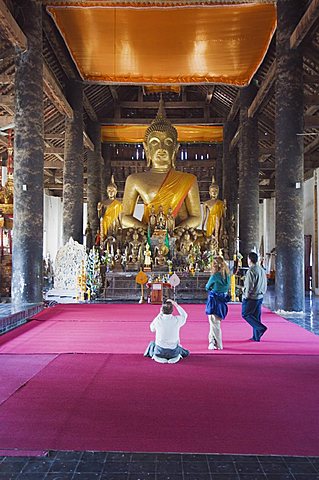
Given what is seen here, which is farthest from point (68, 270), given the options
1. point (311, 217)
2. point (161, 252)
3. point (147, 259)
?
point (311, 217)

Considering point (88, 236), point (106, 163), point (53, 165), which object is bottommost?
point (88, 236)

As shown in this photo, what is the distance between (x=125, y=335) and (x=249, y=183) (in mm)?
7882

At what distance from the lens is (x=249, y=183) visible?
13.0 meters

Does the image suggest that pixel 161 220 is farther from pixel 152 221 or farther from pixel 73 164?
pixel 73 164

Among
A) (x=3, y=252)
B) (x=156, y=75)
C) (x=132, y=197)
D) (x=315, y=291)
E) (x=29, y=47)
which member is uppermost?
(x=156, y=75)

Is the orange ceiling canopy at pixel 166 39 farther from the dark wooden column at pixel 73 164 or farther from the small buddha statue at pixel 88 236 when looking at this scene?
the small buddha statue at pixel 88 236

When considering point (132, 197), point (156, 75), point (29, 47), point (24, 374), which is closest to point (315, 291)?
point (132, 197)

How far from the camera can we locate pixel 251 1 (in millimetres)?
9312

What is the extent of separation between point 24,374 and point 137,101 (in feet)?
49.9

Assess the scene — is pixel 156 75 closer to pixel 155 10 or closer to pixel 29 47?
pixel 155 10

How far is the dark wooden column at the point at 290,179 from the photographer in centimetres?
851

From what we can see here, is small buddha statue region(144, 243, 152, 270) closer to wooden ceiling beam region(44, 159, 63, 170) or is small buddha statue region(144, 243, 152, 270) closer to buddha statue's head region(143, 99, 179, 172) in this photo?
buddha statue's head region(143, 99, 179, 172)

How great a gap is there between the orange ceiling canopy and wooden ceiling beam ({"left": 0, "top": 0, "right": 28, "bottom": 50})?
4.23 feet

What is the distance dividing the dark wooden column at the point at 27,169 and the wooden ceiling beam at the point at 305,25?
4467 mm
